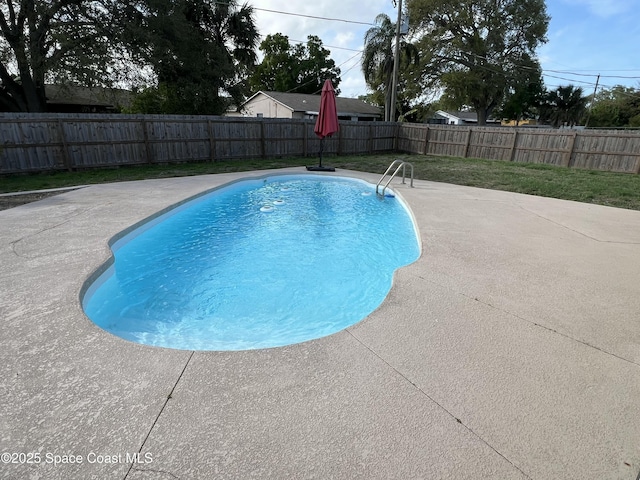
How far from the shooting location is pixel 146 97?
1658 cm

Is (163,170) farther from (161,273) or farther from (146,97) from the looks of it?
(146,97)

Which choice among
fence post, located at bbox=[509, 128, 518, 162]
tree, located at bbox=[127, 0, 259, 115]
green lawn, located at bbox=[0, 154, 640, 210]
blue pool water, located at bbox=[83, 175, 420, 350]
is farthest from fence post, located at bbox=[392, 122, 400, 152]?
blue pool water, located at bbox=[83, 175, 420, 350]

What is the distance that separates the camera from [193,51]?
14.4m

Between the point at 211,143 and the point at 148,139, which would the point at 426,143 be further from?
the point at 148,139

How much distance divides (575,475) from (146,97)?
19.7 meters

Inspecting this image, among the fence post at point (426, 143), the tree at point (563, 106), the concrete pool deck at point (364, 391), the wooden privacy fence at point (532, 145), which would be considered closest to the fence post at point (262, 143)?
the wooden privacy fence at point (532, 145)

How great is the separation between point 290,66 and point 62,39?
28905 mm

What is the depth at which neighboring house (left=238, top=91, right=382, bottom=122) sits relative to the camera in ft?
82.7

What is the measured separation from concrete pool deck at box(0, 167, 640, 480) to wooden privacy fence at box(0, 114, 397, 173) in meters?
7.99

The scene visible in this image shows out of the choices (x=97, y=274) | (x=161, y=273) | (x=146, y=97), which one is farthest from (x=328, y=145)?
(x=97, y=274)

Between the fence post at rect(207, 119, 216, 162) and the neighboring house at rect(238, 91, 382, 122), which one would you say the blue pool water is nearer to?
the fence post at rect(207, 119, 216, 162)

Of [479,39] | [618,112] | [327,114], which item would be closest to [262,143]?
[327,114]

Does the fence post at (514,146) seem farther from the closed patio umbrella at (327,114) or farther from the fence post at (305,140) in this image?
the fence post at (305,140)

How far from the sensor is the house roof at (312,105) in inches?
996
